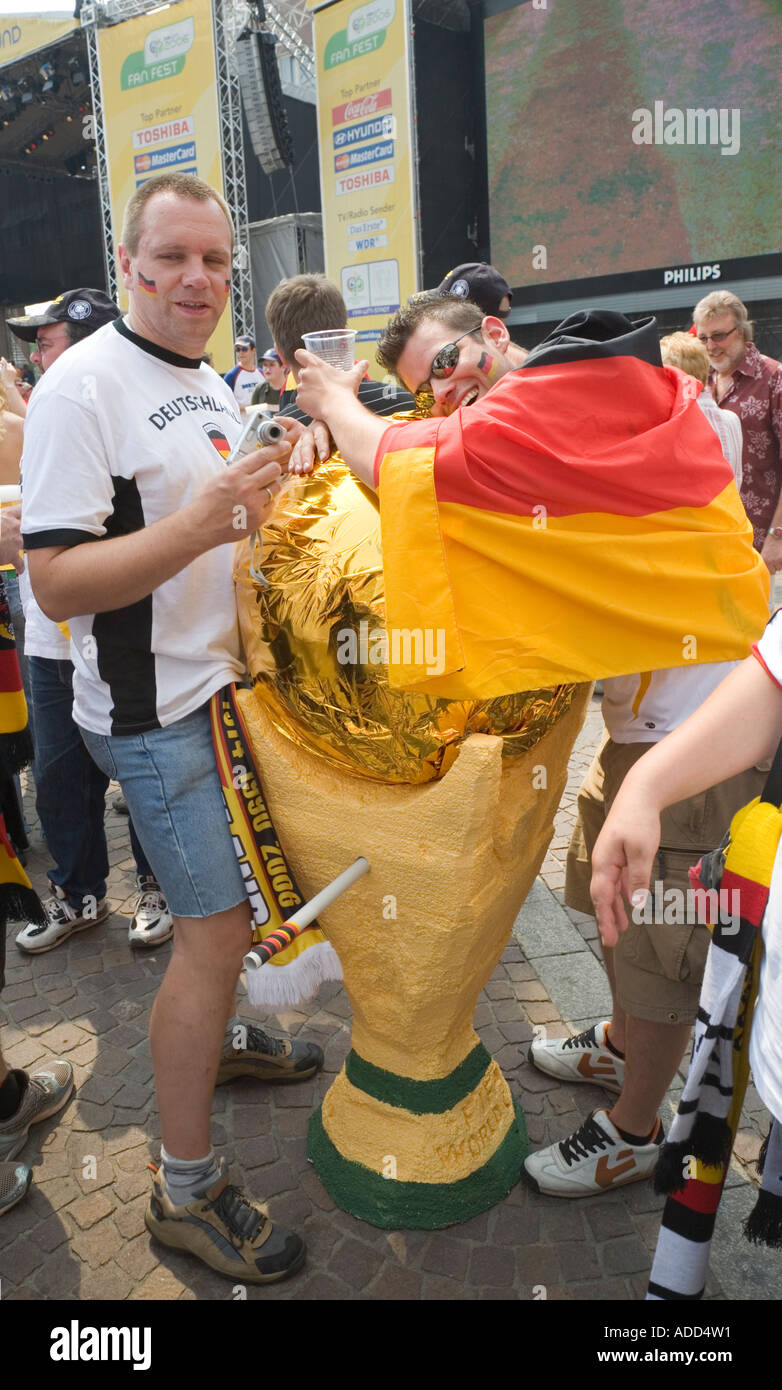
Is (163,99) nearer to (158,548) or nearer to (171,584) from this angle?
(171,584)

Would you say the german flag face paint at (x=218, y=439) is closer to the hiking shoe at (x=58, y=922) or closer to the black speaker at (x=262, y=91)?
the hiking shoe at (x=58, y=922)

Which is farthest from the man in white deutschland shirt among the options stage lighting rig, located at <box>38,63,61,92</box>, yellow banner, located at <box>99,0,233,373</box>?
stage lighting rig, located at <box>38,63,61,92</box>

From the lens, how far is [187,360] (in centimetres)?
191

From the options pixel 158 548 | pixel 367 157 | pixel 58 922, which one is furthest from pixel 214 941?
pixel 367 157

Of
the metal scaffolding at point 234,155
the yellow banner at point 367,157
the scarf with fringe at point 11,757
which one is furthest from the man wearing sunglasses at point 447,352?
the metal scaffolding at point 234,155

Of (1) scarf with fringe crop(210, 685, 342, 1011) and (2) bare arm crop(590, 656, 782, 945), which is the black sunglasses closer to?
(1) scarf with fringe crop(210, 685, 342, 1011)

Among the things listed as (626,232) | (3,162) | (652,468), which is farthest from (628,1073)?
(3,162)

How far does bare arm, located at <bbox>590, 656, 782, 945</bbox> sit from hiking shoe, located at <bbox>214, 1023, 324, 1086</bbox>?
5.05 feet

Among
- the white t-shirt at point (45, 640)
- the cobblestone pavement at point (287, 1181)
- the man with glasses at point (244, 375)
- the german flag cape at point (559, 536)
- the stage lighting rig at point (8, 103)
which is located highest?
the stage lighting rig at point (8, 103)

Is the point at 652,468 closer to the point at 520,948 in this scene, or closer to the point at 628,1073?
the point at 628,1073

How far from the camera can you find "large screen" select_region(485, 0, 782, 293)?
9344 mm

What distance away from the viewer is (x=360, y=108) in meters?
10.0

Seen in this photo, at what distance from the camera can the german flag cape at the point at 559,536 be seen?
4.77 feet

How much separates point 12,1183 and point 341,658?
61.2 inches
